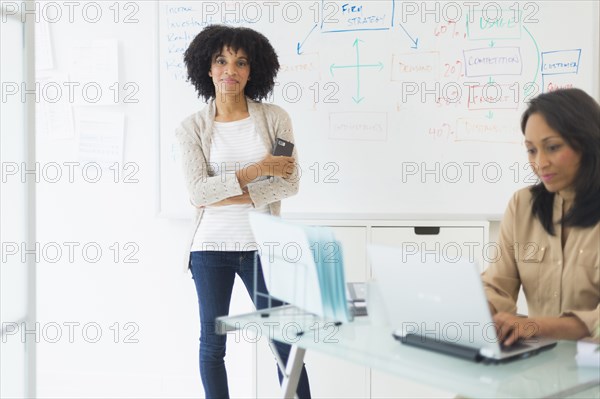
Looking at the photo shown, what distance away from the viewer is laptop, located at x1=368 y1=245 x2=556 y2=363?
135cm

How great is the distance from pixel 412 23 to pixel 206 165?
115 cm

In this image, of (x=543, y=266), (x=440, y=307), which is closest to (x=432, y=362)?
(x=440, y=307)

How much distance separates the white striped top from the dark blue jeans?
0.13 ft

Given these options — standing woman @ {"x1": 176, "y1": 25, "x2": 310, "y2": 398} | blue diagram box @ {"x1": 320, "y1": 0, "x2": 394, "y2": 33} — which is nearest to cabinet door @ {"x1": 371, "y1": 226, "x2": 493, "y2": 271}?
standing woman @ {"x1": 176, "y1": 25, "x2": 310, "y2": 398}

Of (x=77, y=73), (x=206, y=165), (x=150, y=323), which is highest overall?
(x=77, y=73)

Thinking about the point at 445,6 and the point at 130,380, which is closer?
the point at 445,6

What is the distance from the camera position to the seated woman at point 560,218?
1.69 m

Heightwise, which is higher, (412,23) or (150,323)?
(412,23)

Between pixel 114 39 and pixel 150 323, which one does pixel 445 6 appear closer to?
pixel 114 39

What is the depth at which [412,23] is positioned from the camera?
2990mm

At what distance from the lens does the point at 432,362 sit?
1.39 meters

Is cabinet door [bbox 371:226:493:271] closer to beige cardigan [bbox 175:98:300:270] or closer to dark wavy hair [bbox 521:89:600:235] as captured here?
beige cardigan [bbox 175:98:300:270]

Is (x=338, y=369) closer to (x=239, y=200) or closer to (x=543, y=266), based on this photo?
(x=239, y=200)

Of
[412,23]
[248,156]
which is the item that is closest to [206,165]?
[248,156]
